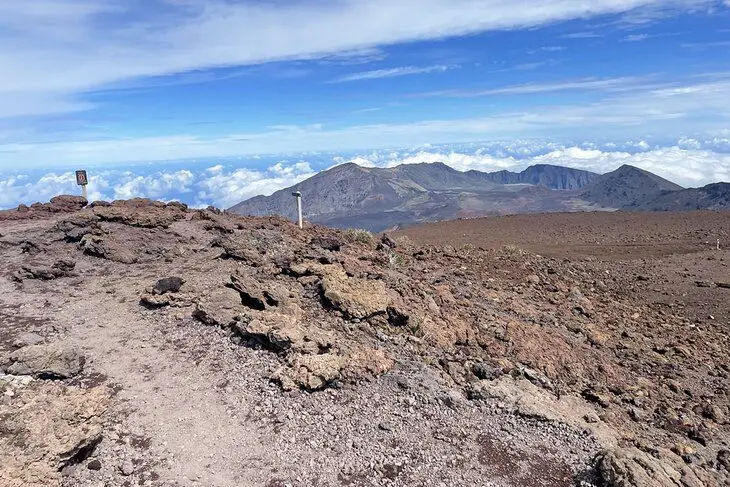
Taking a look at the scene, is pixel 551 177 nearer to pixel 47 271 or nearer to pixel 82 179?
pixel 82 179

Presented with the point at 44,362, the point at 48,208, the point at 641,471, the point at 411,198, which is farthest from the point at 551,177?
the point at 44,362

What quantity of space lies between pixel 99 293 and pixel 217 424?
4456 millimetres

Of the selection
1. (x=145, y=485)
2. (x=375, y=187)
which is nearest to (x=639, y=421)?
(x=145, y=485)

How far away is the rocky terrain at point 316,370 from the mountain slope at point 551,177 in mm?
151422

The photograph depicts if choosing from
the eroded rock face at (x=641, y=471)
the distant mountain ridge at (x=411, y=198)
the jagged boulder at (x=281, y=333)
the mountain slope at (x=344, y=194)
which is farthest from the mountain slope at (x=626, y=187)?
the jagged boulder at (x=281, y=333)

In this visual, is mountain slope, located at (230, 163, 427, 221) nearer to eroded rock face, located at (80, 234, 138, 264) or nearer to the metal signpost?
the metal signpost

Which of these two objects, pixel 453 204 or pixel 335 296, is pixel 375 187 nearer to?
pixel 453 204

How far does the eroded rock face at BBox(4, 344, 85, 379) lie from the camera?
21.8ft

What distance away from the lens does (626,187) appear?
91.8 meters

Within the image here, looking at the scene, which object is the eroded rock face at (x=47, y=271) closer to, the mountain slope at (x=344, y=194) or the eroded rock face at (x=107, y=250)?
the eroded rock face at (x=107, y=250)

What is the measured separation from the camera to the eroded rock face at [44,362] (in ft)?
21.8

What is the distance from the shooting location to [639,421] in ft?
23.2

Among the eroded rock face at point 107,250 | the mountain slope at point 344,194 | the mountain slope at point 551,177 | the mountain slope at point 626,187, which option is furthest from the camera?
the mountain slope at point 551,177

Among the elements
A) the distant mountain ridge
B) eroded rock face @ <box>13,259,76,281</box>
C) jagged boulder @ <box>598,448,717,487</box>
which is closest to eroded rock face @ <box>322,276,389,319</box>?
jagged boulder @ <box>598,448,717,487</box>
